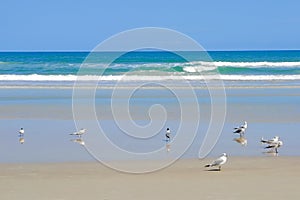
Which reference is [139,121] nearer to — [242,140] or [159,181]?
[242,140]

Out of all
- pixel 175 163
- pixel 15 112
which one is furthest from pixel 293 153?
pixel 15 112

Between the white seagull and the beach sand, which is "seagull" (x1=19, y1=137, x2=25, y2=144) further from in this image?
the beach sand

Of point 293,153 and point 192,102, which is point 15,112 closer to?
point 192,102

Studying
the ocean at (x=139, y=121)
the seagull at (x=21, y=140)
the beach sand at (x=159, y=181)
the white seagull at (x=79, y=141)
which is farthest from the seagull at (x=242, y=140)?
the seagull at (x=21, y=140)

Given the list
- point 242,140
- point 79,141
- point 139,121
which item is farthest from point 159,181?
point 139,121

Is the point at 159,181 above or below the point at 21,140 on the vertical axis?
below

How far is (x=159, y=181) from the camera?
26.6ft

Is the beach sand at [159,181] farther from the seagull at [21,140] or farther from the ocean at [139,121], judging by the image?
the seagull at [21,140]

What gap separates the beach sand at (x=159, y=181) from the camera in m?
7.23

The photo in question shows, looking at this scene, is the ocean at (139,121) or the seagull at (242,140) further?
the seagull at (242,140)

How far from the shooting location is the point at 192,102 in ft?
65.0

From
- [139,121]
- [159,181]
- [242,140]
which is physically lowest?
[159,181]

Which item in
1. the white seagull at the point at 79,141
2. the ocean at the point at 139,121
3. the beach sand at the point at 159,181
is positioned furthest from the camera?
the white seagull at the point at 79,141

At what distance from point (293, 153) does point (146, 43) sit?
3594 mm
